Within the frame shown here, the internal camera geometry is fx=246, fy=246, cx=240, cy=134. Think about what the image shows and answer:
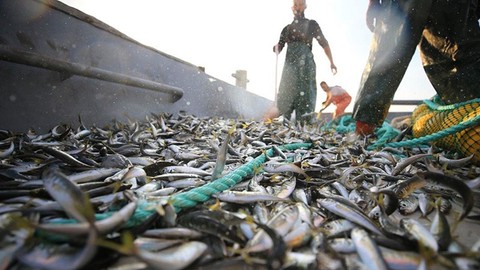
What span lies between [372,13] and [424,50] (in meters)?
0.96

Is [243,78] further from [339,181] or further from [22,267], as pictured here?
[22,267]

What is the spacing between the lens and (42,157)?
2047mm

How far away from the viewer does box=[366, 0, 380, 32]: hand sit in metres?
3.79

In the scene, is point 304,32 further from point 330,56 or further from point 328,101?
point 328,101

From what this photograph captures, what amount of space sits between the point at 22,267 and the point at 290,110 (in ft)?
23.7

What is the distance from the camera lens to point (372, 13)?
3.89 metres

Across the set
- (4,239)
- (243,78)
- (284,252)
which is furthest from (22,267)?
(243,78)

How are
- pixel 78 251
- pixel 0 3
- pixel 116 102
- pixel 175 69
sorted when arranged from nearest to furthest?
pixel 78 251
pixel 0 3
pixel 116 102
pixel 175 69

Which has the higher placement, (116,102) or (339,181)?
(116,102)

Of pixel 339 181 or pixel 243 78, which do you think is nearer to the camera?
pixel 339 181

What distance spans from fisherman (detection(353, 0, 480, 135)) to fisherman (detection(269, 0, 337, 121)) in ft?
11.6

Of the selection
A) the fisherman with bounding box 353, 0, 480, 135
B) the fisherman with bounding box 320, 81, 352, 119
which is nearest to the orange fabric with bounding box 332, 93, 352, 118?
the fisherman with bounding box 320, 81, 352, 119

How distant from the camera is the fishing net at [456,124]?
88.3 inches

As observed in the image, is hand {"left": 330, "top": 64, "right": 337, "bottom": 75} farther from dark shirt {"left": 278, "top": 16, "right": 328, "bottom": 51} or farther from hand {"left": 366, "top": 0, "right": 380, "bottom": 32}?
hand {"left": 366, "top": 0, "right": 380, "bottom": 32}
